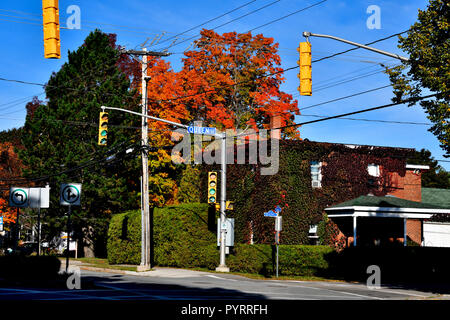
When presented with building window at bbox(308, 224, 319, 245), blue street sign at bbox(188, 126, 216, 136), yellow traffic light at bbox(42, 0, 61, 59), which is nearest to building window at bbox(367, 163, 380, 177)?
building window at bbox(308, 224, 319, 245)

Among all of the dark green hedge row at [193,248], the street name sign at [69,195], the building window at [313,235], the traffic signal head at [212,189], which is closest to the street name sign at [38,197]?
the street name sign at [69,195]

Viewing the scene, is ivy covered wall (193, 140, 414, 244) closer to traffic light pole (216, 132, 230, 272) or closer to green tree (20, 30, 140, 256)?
traffic light pole (216, 132, 230, 272)

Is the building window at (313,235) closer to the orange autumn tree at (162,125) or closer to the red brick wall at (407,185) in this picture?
the red brick wall at (407,185)

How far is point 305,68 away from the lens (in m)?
15.5

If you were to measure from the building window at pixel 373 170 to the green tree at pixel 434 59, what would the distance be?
13818 mm

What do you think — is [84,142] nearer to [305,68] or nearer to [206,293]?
[206,293]

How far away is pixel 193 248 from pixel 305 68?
19890 mm

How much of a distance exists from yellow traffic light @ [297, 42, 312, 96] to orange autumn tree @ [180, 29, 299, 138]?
35.9 meters

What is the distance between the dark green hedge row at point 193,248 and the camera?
29312 mm

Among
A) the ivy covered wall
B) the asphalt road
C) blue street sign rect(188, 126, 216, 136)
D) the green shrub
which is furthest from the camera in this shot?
the ivy covered wall

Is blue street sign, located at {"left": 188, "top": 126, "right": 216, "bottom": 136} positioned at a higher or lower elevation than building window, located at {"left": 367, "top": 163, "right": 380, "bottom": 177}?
higher

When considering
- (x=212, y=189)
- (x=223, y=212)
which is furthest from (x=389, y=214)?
(x=212, y=189)

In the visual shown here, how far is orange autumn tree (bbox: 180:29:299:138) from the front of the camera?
172 feet
